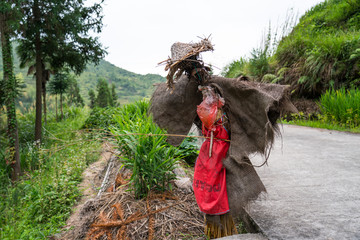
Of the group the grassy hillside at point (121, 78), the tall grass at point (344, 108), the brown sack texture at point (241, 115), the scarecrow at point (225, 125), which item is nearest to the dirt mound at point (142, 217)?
the scarecrow at point (225, 125)

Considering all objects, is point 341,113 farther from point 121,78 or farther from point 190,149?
point 121,78

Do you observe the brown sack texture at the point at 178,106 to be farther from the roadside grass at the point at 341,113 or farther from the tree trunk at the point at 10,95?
the tree trunk at the point at 10,95

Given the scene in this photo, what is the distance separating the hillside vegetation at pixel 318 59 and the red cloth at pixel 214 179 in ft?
21.6

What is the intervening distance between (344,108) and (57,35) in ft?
33.7

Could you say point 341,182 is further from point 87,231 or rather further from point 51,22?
point 51,22

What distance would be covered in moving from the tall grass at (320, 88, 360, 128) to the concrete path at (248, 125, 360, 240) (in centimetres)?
183

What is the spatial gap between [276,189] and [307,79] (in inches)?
250

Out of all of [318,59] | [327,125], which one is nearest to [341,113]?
[327,125]

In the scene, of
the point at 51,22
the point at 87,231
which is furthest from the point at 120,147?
the point at 51,22

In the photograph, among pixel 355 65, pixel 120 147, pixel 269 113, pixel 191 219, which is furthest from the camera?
pixel 355 65

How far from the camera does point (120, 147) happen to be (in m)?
2.64

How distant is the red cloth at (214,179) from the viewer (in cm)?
155

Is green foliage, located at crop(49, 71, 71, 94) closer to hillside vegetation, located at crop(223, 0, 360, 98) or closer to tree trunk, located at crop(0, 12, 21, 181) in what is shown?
tree trunk, located at crop(0, 12, 21, 181)

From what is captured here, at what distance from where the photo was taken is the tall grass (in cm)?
520
